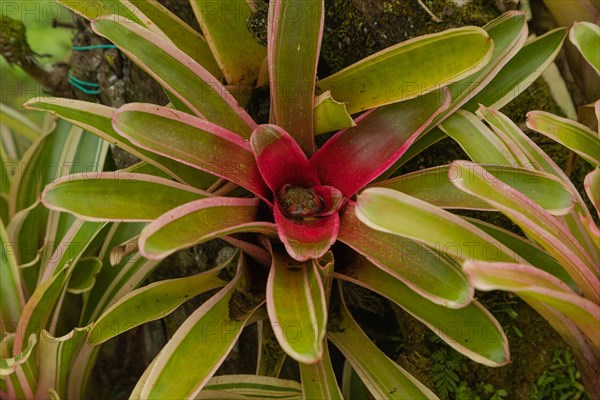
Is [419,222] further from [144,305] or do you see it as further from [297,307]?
[144,305]

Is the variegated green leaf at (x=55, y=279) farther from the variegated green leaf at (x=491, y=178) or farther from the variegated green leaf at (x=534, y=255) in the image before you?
the variegated green leaf at (x=534, y=255)

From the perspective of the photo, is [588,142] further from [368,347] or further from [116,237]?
[116,237]

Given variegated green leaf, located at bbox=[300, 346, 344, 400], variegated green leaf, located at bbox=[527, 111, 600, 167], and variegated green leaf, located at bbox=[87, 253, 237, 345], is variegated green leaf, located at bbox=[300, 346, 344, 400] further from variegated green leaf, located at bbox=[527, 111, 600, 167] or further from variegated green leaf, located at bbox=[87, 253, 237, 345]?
variegated green leaf, located at bbox=[527, 111, 600, 167]

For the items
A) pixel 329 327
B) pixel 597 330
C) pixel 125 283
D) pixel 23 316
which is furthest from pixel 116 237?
pixel 597 330

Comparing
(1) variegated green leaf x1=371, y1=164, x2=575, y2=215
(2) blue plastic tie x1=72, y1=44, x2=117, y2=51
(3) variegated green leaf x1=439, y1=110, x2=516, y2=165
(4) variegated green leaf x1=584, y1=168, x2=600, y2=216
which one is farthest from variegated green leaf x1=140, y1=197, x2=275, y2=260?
(2) blue plastic tie x1=72, y1=44, x2=117, y2=51

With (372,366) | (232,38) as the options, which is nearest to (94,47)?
(232,38)

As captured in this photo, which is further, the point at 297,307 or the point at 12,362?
the point at 12,362

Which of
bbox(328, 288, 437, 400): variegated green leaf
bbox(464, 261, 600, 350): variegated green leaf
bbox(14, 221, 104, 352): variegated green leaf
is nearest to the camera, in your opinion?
bbox(464, 261, 600, 350): variegated green leaf

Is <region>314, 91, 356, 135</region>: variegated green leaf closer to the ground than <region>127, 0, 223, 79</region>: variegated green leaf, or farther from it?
closer to the ground

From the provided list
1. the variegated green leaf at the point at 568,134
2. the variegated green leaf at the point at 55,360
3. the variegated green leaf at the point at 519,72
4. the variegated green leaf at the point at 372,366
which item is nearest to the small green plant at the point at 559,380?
the variegated green leaf at the point at 372,366
